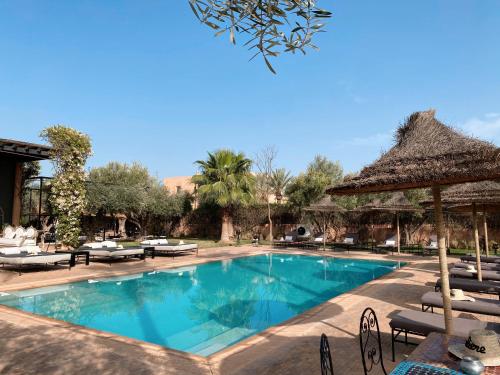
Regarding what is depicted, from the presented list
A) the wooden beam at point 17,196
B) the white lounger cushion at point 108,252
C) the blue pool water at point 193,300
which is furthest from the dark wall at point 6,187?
the blue pool water at point 193,300

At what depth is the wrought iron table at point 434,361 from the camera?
8.63 ft

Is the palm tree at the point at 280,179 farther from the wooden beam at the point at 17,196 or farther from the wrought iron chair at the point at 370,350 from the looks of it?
the wrought iron chair at the point at 370,350

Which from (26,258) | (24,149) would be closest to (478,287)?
(26,258)

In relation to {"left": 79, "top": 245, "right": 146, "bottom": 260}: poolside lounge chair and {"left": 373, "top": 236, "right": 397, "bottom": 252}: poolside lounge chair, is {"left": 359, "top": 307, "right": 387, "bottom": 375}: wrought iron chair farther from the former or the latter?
{"left": 373, "top": 236, "right": 397, "bottom": 252}: poolside lounge chair

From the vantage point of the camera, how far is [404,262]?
48.2ft

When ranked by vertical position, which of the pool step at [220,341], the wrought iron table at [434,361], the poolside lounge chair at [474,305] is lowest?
the pool step at [220,341]

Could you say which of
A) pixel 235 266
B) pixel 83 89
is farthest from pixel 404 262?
pixel 83 89

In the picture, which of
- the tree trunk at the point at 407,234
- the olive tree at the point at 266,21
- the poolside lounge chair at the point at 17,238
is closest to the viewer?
the olive tree at the point at 266,21

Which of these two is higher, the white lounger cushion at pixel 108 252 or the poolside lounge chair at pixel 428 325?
the white lounger cushion at pixel 108 252

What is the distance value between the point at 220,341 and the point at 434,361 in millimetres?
Answer: 4162

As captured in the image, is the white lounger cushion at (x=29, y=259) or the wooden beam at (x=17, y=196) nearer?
the white lounger cushion at (x=29, y=259)

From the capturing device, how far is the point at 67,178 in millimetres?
15625

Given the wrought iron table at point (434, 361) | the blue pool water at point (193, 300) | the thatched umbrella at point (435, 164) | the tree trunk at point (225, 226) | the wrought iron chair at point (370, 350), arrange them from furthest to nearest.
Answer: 1. the tree trunk at point (225, 226)
2. the blue pool water at point (193, 300)
3. the thatched umbrella at point (435, 164)
4. the wrought iron chair at point (370, 350)
5. the wrought iron table at point (434, 361)

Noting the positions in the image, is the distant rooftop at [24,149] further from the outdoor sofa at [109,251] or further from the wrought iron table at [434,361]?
the wrought iron table at [434,361]
